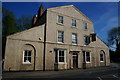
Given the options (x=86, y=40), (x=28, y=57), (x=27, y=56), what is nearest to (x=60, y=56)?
(x=28, y=57)

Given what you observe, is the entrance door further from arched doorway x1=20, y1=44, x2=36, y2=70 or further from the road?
arched doorway x1=20, y1=44, x2=36, y2=70

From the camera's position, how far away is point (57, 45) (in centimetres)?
1306

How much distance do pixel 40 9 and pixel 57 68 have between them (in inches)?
421

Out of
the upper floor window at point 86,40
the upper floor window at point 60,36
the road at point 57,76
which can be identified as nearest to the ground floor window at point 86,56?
the upper floor window at point 86,40

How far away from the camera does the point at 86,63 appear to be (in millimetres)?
14930

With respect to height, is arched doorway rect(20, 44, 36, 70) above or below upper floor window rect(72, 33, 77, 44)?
below

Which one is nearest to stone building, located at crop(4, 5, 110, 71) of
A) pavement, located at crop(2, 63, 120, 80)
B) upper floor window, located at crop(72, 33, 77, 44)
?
upper floor window, located at crop(72, 33, 77, 44)

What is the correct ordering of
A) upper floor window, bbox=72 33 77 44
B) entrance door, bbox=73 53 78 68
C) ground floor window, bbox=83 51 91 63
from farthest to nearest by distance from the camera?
ground floor window, bbox=83 51 91 63
upper floor window, bbox=72 33 77 44
entrance door, bbox=73 53 78 68

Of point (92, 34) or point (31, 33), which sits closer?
point (31, 33)

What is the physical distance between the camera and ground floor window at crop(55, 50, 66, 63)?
12.6 meters

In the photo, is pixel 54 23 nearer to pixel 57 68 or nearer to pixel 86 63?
pixel 57 68

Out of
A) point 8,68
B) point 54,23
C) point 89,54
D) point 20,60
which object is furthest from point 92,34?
point 8,68

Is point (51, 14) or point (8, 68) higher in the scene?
point (51, 14)

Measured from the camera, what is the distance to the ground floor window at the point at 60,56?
12566mm
